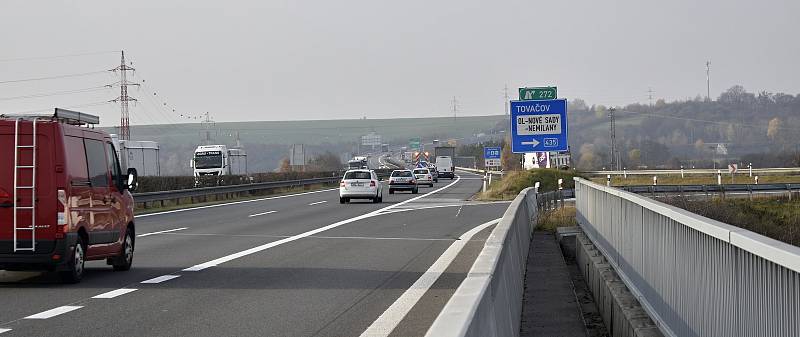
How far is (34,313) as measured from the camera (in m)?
10.7

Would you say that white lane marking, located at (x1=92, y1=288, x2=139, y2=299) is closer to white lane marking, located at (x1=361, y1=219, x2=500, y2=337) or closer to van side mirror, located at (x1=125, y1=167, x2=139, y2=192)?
van side mirror, located at (x1=125, y1=167, x2=139, y2=192)

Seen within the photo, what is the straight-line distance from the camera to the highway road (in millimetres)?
10023

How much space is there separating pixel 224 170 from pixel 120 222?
2153 inches

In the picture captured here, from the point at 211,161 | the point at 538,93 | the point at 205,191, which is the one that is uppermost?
the point at 538,93

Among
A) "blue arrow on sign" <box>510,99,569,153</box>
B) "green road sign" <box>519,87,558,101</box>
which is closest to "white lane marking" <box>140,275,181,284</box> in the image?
"blue arrow on sign" <box>510,99,569,153</box>

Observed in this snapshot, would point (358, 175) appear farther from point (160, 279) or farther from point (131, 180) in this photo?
point (160, 279)

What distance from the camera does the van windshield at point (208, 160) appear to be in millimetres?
69500

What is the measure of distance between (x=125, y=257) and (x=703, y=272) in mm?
10025

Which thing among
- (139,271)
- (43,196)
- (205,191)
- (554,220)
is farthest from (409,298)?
(205,191)

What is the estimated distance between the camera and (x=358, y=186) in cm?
4253

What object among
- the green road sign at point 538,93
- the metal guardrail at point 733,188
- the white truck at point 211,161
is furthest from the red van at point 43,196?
the white truck at point 211,161

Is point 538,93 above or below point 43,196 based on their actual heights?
above

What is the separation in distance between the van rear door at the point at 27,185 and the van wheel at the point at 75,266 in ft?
1.67

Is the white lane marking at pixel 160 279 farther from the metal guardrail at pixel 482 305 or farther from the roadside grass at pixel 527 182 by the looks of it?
the roadside grass at pixel 527 182
